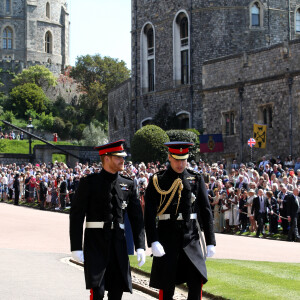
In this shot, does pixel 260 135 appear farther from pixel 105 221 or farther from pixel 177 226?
pixel 105 221

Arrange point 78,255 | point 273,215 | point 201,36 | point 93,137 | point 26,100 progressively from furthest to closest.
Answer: point 26,100 → point 93,137 → point 201,36 → point 273,215 → point 78,255

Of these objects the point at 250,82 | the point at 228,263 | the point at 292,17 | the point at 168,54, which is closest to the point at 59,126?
the point at 168,54

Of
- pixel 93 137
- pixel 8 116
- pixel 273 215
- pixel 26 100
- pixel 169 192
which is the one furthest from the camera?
pixel 26 100

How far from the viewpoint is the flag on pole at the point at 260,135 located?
33.7 metres

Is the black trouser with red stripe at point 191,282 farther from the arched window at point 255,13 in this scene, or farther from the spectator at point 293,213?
the arched window at point 255,13

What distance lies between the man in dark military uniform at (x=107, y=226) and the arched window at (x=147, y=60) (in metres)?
42.0

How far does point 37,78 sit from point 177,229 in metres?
81.5

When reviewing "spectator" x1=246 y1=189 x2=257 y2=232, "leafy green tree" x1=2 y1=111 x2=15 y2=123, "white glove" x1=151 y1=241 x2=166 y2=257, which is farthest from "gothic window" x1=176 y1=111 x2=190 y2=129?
"white glove" x1=151 y1=241 x2=166 y2=257

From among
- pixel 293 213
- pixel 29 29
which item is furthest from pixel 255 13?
pixel 29 29

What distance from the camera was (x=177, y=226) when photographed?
7.84 metres

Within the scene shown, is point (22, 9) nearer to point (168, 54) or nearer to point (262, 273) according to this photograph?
point (168, 54)

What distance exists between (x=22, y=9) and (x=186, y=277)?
339 feet

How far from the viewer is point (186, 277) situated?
25.5 ft

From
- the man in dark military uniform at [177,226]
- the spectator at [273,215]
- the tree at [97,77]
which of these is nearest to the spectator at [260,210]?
the spectator at [273,215]
